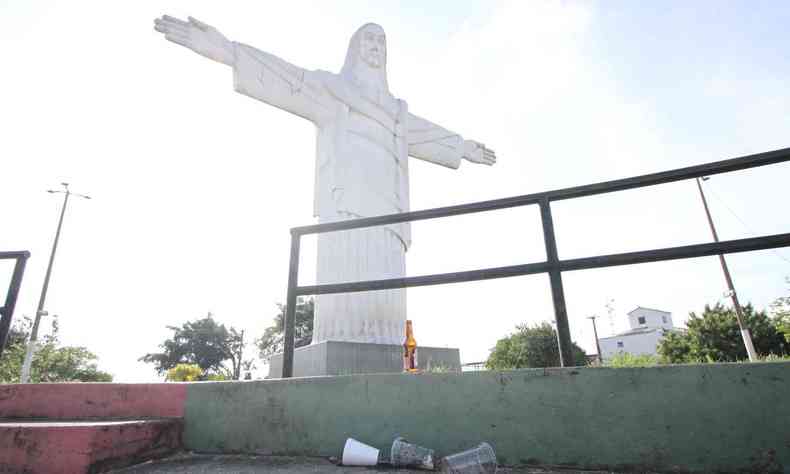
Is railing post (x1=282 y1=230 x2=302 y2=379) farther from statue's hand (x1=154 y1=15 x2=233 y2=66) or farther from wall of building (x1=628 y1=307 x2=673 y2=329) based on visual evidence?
wall of building (x1=628 y1=307 x2=673 y2=329)

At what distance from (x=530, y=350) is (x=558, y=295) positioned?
11792mm

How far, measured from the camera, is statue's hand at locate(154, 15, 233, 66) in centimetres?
465

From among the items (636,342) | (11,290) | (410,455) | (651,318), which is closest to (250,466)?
(410,455)

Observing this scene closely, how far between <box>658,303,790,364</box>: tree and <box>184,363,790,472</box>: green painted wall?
19920mm

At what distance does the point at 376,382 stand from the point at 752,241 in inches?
65.7

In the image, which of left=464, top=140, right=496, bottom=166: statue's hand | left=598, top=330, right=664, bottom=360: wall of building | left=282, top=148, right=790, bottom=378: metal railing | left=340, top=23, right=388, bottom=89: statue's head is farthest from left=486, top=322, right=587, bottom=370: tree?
left=598, top=330, right=664, bottom=360: wall of building

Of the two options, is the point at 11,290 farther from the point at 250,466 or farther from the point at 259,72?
the point at 259,72

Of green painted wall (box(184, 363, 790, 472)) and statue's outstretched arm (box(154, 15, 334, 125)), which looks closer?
green painted wall (box(184, 363, 790, 472))

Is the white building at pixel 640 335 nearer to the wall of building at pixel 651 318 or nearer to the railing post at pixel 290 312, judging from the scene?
the wall of building at pixel 651 318

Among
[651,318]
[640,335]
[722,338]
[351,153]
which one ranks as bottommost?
[722,338]

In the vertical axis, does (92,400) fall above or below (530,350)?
below

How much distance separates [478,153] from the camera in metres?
7.41

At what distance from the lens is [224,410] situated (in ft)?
7.07

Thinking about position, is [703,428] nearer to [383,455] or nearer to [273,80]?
[383,455]
